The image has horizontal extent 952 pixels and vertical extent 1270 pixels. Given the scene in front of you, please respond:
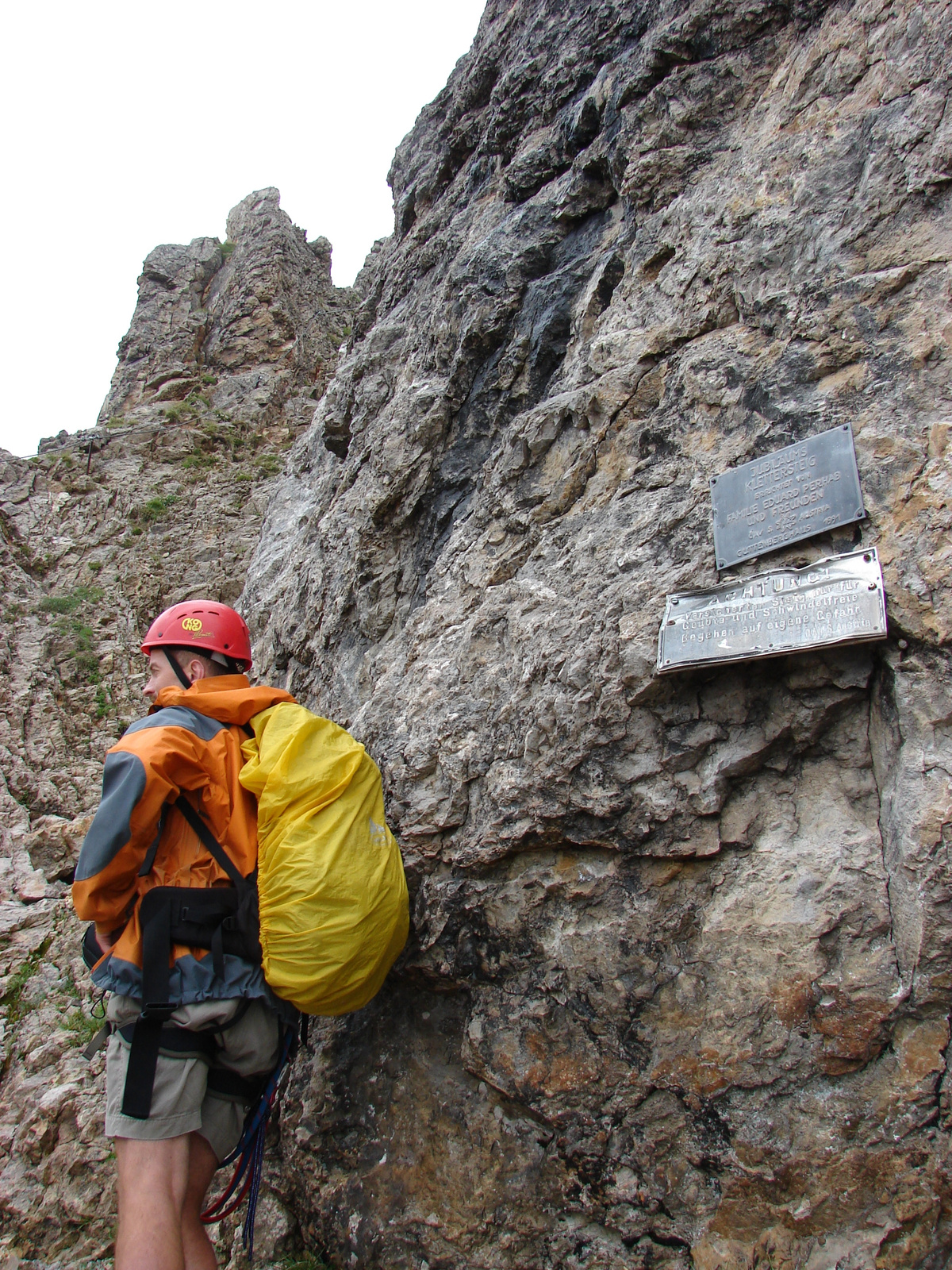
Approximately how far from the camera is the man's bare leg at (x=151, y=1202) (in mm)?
2355

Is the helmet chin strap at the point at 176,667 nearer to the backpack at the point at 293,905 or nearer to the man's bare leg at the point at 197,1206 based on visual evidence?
the backpack at the point at 293,905

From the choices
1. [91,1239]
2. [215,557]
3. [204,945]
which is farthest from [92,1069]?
[215,557]

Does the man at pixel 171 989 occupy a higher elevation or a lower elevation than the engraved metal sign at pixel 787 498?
lower

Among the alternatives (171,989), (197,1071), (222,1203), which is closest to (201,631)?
(171,989)

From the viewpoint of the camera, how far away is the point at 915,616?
236 centimetres

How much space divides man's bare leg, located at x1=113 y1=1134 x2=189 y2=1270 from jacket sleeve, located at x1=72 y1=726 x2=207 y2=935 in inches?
29.4

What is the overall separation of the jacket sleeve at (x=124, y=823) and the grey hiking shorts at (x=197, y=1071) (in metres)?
0.34

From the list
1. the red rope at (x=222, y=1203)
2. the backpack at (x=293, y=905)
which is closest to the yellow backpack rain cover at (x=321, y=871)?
the backpack at (x=293, y=905)

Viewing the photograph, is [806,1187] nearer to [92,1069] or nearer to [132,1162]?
[132,1162]

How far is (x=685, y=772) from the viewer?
280 cm

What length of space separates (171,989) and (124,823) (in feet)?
1.98

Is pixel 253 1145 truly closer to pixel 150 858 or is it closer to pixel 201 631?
pixel 150 858

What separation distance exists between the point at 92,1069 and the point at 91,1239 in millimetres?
1028

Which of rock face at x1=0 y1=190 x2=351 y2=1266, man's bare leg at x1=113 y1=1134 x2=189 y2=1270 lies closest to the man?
man's bare leg at x1=113 y1=1134 x2=189 y2=1270
